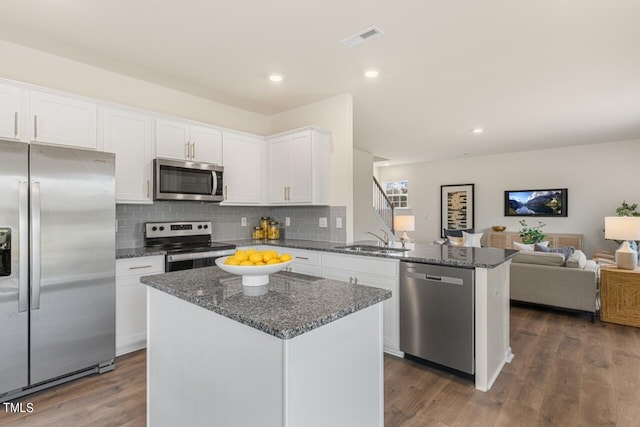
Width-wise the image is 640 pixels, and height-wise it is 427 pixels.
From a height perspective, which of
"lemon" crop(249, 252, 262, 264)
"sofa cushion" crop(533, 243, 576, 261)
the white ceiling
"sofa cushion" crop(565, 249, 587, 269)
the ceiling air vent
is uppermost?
the white ceiling

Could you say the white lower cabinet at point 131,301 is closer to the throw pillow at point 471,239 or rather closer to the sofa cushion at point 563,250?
the sofa cushion at point 563,250

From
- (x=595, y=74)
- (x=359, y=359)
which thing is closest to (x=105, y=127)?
(x=359, y=359)

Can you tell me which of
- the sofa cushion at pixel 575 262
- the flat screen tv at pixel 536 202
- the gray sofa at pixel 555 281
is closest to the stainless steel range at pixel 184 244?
the gray sofa at pixel 555 281

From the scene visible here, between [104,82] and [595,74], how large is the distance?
4772 mm

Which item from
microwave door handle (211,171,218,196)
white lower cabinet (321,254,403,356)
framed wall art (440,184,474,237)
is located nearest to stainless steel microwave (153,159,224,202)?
microwave door handle (211,171,218,196)

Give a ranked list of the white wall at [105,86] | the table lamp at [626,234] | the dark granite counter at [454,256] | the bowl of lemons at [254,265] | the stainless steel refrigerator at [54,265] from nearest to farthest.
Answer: the bowl of lemons at [254,265]
the stainless steel refrigerator at [54,265]
the dark granite counter at [454,256]
the white wall at [105,86]
the table lamp at [626,234]

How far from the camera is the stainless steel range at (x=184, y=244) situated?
3.10m

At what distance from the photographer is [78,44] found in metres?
A: 2.66

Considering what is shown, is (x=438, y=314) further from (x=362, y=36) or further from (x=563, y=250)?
(x=563, y=250)

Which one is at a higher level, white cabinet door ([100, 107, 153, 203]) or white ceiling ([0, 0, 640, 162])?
white ceiling ([0, 0, 640, 162])

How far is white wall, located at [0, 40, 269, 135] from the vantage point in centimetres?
271

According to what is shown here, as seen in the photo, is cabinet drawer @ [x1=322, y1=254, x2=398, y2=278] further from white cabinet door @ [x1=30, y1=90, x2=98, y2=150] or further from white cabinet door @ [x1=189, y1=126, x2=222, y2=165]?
white cabinet door @ [x1=30, y1=90, x2=98, y2=150]

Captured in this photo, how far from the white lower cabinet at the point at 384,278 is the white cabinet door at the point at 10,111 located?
2.78 metres

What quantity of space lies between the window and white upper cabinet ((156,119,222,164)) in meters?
6.72
